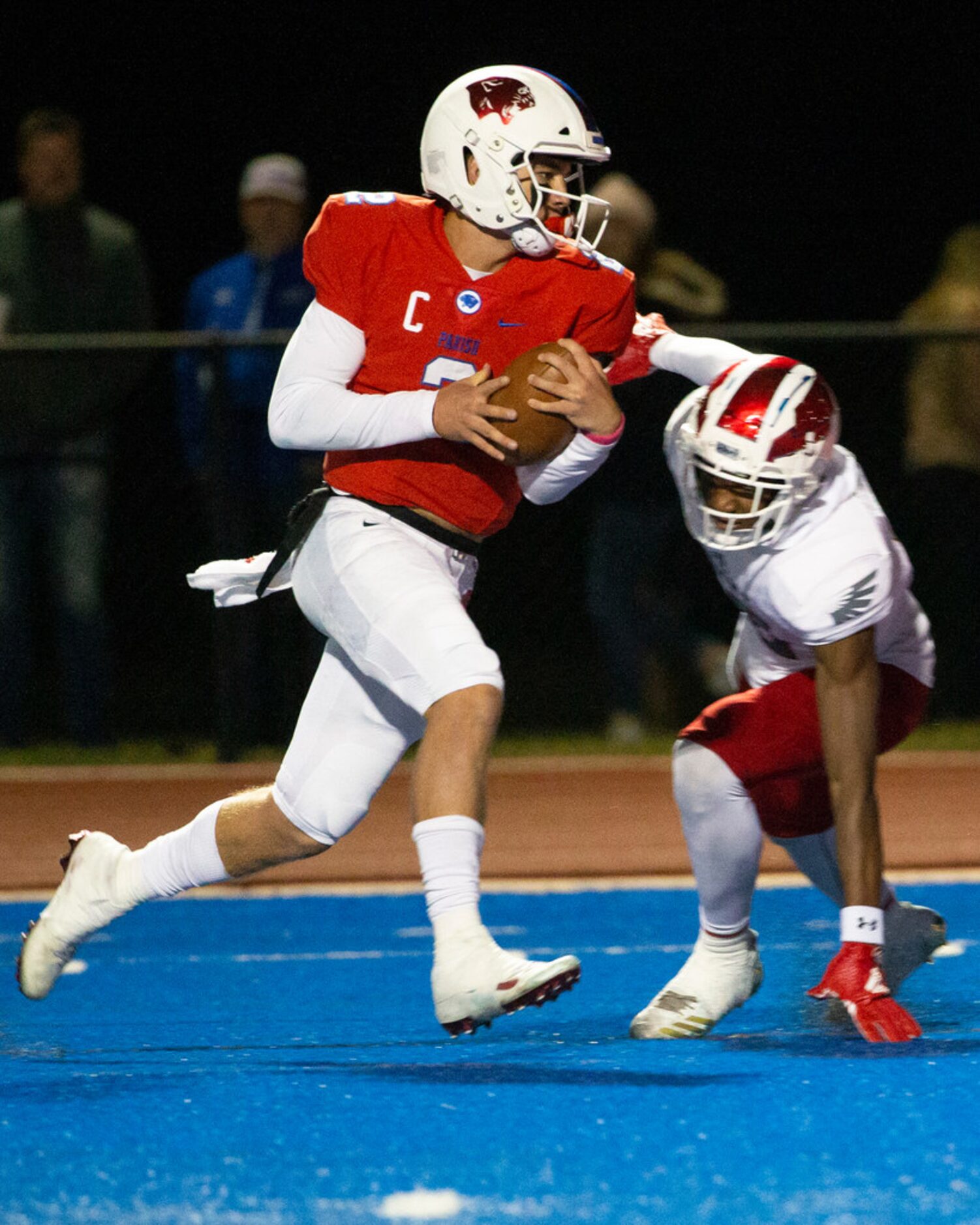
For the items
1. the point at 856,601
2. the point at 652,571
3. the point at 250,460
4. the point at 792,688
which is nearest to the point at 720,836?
the point at 792,688

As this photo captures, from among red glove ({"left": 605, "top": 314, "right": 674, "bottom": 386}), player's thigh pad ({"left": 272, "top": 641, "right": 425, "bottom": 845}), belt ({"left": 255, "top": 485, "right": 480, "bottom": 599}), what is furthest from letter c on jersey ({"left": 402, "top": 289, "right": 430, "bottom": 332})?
player's thigh pad ({"left": 272, "top": 641, "right": 425, "bottom": 845})

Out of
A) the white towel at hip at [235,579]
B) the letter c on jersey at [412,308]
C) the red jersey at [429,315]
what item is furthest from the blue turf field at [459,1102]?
the letter c on jersey at [412,308]

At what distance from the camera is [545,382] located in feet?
12.9

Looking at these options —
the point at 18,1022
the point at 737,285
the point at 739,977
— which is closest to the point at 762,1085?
the point at 739,977

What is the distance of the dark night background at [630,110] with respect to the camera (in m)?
13.0

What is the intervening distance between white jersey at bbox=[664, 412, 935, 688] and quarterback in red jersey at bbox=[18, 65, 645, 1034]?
0.36 m

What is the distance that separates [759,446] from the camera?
3844 millimetres

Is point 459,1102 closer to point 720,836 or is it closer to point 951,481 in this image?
point 720,836

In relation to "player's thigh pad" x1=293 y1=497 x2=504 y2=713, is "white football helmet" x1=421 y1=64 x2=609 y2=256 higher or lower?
higher

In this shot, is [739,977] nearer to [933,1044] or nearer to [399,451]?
[933,1044]

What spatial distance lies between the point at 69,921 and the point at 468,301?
1503 millimetres

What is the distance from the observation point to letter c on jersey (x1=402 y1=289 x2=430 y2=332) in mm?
4074

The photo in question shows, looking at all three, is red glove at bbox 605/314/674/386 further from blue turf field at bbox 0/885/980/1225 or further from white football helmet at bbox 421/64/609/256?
blue turf field at bbox 0/885/980/1225

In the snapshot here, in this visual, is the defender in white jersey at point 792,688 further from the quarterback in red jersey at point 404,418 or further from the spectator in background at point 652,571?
the spectator in background at point 652,571
